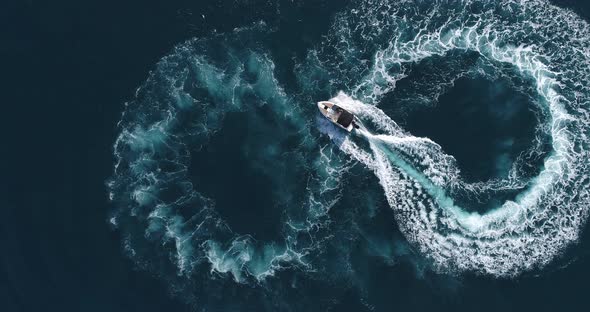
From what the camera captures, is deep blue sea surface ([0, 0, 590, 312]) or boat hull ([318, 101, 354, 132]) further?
boat hull ([318, 101, 354, 132])

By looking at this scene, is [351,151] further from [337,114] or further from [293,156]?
[293,156]

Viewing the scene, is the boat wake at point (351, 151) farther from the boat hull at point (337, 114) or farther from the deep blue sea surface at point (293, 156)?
the boat hull at point (337, 114)

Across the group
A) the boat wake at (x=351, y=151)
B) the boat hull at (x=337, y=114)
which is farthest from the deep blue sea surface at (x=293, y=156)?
the boat hull at (x=337, y=114)

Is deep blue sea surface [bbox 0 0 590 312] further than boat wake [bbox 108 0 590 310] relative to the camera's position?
No

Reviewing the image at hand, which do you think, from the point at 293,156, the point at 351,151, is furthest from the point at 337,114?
the point at 293,156

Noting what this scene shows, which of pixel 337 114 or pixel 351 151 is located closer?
pixel 337 114

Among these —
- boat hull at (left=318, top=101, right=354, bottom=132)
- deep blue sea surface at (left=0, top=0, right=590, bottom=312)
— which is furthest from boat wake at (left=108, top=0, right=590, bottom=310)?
boat hull at (left=318, top=101, right=354, bottom=132)

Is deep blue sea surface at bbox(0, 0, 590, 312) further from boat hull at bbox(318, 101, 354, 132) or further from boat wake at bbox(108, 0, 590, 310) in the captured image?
boat hull at bbox(318, 101, 354, 132)

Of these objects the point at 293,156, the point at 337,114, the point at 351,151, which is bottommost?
the point at 293,156

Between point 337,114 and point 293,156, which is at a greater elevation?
point 337,114
